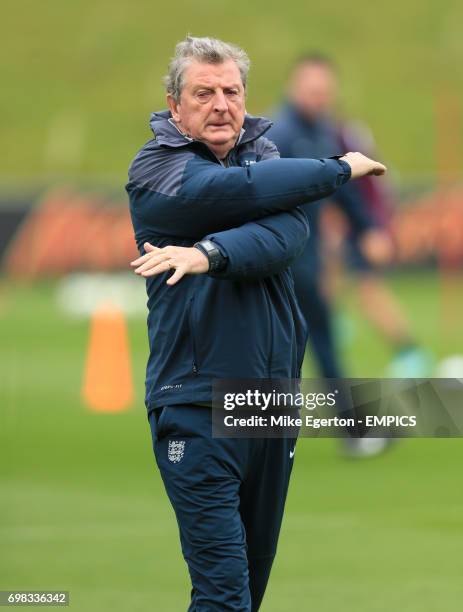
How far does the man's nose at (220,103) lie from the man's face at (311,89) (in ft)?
17.0

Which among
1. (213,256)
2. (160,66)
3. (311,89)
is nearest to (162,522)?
(311,89)

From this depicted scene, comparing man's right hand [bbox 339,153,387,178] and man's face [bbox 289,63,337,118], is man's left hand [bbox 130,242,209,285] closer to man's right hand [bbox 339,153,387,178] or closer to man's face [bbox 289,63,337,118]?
man's right hand [bbox 339,153,387,178]

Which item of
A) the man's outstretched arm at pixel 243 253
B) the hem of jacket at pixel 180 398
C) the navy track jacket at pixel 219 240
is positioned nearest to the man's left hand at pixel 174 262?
the man's outstretched arm at pixel 243 253

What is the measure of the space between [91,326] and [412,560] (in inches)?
463

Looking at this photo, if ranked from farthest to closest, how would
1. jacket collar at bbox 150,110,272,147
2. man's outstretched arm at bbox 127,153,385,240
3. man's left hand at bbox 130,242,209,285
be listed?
jacket collar at bbox 150,110,272,147, man's outstretched arm at bbox 127,153,385,240, man's left hand at bbox 130,242,209,285

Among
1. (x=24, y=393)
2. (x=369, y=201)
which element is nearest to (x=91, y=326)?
(x=24, y=393)

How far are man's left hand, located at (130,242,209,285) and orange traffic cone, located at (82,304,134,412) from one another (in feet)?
23.8

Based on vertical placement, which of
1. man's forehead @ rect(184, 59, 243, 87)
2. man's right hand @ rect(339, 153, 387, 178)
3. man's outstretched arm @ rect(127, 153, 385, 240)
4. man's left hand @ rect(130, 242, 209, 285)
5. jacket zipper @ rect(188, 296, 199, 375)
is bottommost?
jacket zipper @ rect(188, 296, 199, 375)

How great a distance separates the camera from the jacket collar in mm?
4348

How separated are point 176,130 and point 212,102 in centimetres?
16

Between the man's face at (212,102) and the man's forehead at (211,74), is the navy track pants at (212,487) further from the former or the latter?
the man's forehead at (211,74)

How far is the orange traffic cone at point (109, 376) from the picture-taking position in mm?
11570

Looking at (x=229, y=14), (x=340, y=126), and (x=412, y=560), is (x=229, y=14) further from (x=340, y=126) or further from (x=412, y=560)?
(x=412, y=560)

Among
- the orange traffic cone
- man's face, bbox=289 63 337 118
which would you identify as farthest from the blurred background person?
the orange traffic cone
